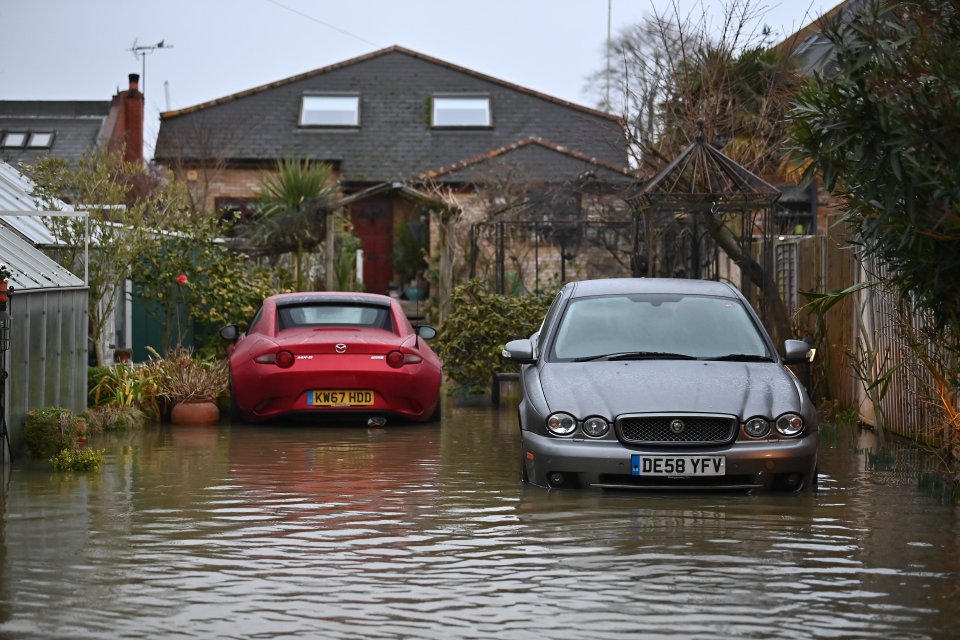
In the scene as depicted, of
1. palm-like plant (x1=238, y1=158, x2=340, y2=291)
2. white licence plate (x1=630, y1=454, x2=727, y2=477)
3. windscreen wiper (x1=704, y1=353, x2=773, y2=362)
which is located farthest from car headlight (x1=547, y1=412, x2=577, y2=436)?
palm-like plant (x1=238, y1=158, x2=340, y2=291)

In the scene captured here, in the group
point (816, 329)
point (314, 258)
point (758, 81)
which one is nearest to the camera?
point (816, 329)

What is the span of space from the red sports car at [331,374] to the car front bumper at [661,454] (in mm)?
5205

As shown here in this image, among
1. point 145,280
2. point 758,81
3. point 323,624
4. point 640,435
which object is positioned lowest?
point 323,624

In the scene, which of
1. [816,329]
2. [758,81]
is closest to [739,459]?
[816,329]

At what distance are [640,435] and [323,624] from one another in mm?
3807

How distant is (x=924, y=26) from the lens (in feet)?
28.6

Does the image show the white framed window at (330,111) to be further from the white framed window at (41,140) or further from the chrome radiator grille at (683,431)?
the chrome radiator grille at (683,431)

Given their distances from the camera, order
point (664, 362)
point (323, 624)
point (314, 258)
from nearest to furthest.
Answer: point (323, 624) < point (664, 362) < point (314, 258)

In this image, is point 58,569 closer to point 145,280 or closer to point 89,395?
point 89,395

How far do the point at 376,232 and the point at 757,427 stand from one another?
28.5 m

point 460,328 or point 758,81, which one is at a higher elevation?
point 758,81

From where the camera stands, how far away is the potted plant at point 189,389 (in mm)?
15703

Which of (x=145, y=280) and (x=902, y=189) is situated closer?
(x=902, y=189)

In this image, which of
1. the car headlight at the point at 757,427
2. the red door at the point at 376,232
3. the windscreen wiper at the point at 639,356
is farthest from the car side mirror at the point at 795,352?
the red door at the point at 376,232
